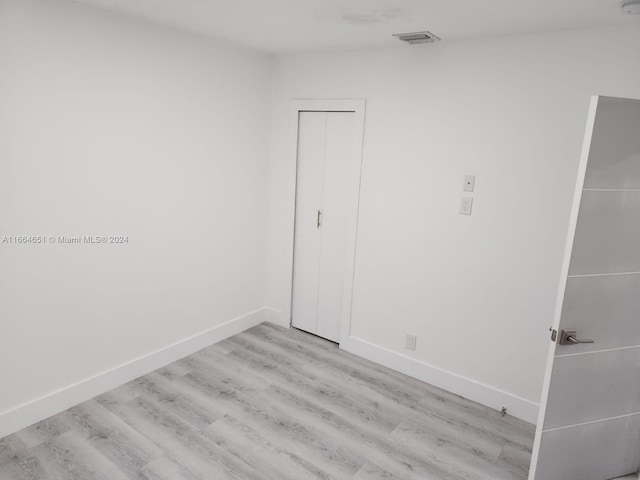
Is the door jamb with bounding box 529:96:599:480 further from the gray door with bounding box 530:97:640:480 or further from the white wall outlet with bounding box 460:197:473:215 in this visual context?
the white wall outlet with bounding box 460:197:473:215

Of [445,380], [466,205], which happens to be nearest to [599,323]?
[466,205]

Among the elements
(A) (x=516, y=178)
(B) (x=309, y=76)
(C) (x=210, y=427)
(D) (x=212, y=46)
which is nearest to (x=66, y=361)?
(C) (x=210, y=427)

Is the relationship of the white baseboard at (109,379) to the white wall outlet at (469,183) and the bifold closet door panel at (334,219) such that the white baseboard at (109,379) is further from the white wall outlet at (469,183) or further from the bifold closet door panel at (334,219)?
the white wall outlet at (469,183)

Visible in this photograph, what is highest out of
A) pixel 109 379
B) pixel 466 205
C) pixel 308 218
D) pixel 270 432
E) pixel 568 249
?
pixel 466 205

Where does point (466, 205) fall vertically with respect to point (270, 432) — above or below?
above

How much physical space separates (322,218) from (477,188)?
133 cm

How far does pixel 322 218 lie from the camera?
3.57m

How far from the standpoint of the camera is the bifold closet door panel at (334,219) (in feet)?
11.0

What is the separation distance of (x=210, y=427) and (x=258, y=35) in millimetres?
2568

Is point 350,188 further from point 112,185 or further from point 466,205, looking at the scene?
point 112,185

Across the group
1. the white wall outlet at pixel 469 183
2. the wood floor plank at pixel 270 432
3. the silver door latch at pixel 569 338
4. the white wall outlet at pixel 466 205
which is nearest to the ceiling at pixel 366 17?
the white wall outlet at pixel 469 183

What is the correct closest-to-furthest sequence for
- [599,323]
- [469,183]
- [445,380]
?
[599,323] < [469,183] < [445,380]

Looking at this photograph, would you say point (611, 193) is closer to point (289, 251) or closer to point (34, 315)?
point (289, 251)

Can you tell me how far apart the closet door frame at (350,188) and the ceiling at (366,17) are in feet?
1.68
